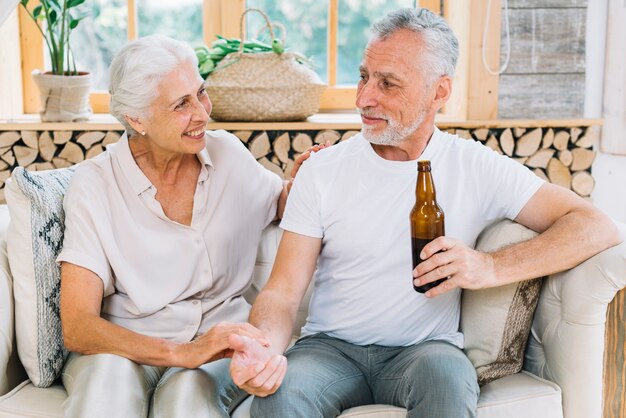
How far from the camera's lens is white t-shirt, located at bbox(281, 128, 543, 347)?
6.35 ft

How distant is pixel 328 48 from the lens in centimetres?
380

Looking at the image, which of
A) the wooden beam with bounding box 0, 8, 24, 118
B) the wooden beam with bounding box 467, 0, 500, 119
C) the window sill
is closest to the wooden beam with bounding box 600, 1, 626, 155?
the window sill

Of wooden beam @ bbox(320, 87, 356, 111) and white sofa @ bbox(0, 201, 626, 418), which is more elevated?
wooden beam @ bbox(320, 87, 356, 111)

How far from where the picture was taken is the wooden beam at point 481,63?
3.30m

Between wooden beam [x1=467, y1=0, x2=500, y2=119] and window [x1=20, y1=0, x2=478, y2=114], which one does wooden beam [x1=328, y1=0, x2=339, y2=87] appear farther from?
wooden beam [x1=467, y1=0, x2=500, y2=119]

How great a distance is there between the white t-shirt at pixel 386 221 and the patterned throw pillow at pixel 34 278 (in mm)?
596

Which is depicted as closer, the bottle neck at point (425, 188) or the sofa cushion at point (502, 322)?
the bottle neck at point (425, 188)

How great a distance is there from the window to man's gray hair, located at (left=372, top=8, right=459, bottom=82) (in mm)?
1817

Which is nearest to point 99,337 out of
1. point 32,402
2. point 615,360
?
point 32,402

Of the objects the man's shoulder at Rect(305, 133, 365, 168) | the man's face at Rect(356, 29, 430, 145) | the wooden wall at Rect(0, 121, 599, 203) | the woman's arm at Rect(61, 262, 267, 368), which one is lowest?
the woman's arm at Rect(61, 262, 267, 368)

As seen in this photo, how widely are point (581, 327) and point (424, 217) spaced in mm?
467

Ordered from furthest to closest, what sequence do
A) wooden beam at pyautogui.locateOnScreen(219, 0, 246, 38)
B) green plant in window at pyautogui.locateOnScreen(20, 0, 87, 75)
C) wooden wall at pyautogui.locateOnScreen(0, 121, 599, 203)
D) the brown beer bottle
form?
wooden beam at pyautogui.locateOnScreen(219, 0, 246, 38), wooden wall at pyautogui.locateOnScreen(0, 121, 599, 203), green plant in window at pyautogui.locateOnScreen(20, 0, 87, 75), the brown beer bottle

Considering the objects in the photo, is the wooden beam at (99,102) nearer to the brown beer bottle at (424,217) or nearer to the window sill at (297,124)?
the window sill at (297,124)

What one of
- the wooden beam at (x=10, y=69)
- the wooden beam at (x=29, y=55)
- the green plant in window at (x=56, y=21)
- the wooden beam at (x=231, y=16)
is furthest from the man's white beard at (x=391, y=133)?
the wooden beam at (x=29, y=55)
